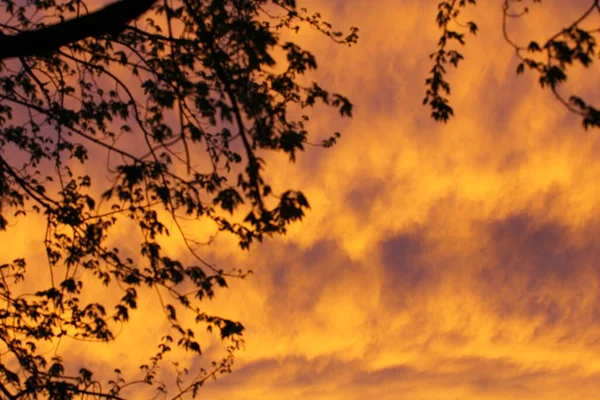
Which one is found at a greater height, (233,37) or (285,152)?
(233,37)

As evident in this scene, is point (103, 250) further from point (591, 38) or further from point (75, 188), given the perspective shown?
point (591, 38)

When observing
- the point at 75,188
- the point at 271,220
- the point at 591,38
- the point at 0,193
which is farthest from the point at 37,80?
the point at 591,38

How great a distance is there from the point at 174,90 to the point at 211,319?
3382 millimetres

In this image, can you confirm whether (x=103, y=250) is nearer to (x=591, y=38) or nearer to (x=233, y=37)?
(x=233, y=37)

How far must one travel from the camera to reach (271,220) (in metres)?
9.05

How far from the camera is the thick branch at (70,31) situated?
8.37 metres

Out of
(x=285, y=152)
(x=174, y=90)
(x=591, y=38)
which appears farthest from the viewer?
(x=174, y=90)

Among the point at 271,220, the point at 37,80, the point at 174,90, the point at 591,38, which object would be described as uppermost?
the point at 37,80

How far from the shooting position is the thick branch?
837cm

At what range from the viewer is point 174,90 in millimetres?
11281

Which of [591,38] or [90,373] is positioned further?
[90,373]

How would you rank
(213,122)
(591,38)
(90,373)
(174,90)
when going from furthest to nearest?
1. (90,373)
2. (213,122)
3. (174,90)
4. (591,38)

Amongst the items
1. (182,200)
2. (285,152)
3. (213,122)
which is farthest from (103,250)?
(285,152)

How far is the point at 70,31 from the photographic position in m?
8.38
